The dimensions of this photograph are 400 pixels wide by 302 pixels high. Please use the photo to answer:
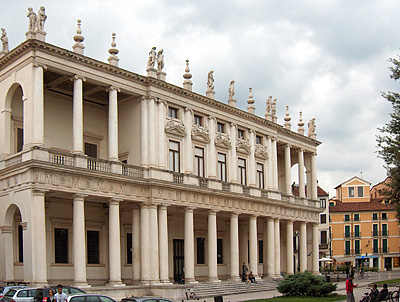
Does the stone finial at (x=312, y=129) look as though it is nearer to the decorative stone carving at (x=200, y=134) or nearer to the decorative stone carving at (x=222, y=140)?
the decorative stone carving at (x=222, y=140)

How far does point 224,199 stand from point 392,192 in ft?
46.6

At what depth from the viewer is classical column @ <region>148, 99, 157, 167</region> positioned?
3659 centimetres

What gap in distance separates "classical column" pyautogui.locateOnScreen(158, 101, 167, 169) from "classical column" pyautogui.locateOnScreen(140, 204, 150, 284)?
317cm

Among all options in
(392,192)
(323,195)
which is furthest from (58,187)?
(323,195)

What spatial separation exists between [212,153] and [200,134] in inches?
70.2

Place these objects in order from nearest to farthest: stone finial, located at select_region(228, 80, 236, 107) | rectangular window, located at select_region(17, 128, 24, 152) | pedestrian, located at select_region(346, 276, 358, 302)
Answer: pedestrian, located at select_region(346, 276, 358, 302), rectangular window, located at select_region(17, 128, 24, 152), stone finial, located at select_region(228, 80, 236, 107)

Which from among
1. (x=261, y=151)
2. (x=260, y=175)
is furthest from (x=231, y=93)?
(x=260, y=175)

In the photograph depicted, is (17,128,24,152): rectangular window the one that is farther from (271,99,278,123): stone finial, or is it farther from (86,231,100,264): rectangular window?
(271,99,278,123): stone finial

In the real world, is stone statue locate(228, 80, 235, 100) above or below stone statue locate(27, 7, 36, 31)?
below

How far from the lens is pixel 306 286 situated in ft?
107

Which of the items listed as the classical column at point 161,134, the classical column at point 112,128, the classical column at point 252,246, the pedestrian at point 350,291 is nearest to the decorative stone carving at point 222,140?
the classical column at point 161,134

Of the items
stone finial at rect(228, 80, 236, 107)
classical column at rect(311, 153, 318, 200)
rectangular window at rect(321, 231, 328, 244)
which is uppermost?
stone finial at rect(228, 80, 236, 107)

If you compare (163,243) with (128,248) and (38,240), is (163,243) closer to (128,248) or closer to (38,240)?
(128,248)

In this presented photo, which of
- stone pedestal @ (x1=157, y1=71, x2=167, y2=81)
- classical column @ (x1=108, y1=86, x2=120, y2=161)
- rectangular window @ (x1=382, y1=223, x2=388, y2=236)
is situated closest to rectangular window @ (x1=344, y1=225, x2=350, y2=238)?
rectangular window @ (x1=382, y1=223, x2=388, y2=236)
